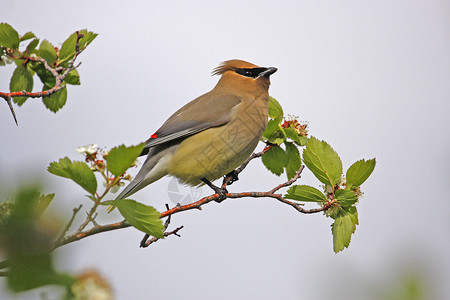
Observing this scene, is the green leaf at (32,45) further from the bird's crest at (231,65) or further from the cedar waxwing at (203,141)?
the bird's crest at (231,65)

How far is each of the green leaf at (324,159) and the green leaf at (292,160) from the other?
387 millimetres

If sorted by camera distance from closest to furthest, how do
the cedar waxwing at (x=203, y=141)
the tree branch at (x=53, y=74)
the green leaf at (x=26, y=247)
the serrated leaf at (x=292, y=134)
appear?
1. the green leaf at (x=26, y=247)
2. the tree branch at (x=53, y=74)
3. the serrated leaf at (x=292, y=134)
4. the cedar waxwing at (x=203, y=141)

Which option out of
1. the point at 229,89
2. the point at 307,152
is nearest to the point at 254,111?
the point at 229,89

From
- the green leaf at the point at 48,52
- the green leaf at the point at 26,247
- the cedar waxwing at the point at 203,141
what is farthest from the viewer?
the cedar waxwing at the point at 203,141

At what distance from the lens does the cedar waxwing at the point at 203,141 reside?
13.0 ft

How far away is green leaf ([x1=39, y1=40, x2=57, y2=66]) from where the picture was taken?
291 centimetres

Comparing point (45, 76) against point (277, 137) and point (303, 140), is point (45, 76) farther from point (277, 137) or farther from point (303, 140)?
point (303, 140)

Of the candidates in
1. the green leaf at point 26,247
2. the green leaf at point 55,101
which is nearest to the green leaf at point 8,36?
the green leaf at point 55,101

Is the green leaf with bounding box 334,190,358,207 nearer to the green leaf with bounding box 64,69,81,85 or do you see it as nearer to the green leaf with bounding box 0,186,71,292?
the green leaf with bounding box 64,69,81,85

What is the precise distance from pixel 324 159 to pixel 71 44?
1.50 metres

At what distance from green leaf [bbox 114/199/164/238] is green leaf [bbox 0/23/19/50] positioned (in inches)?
55.1

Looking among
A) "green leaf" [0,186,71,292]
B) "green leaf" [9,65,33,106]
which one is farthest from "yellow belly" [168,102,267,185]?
"green leaf" [0,186,71,292]

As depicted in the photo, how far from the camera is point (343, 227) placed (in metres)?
2.88

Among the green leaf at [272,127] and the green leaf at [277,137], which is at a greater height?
the green leaf at [272,127]
